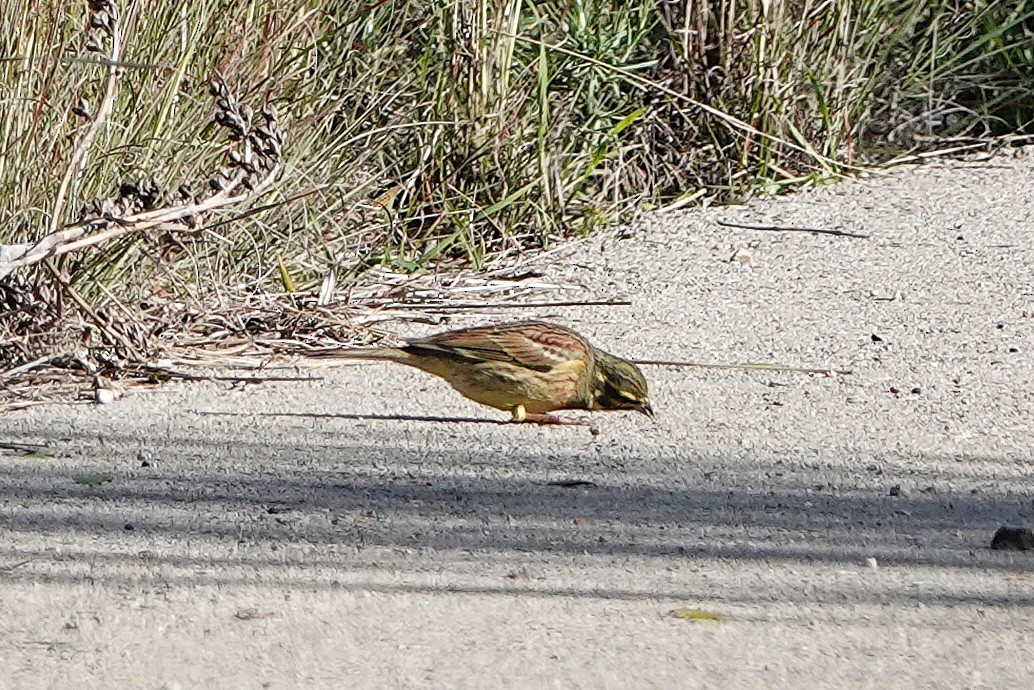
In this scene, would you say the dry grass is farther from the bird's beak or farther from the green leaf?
the green leaf

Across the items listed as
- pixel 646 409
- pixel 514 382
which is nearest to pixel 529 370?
pixel 514 382

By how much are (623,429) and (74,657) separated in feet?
7.98

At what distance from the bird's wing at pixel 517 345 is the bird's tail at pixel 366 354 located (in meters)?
0.06

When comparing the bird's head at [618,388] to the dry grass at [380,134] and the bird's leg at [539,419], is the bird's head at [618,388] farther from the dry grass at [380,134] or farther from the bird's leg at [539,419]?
the dry grass at [380,134]

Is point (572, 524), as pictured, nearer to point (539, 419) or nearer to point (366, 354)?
point (539, 419)

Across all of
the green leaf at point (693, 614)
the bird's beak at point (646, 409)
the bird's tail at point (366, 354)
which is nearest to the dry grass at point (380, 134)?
the bird's tail at point (366, 354)

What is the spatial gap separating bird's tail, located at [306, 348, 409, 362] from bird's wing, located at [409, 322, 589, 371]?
6 centimetres

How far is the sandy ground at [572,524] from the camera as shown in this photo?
3695mm

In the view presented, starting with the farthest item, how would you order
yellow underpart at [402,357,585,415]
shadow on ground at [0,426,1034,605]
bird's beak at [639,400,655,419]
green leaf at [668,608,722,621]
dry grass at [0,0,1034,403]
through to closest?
dry grass at [0,0,1034,403] < bird's beak at [639,400,655,419] < yellow underpart at [402,357,585,415] < shadow on ground at [0,426,1034,605] < green leaf at [668,608,722,621]

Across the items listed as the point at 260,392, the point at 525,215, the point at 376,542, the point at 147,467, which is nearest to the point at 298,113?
the point at 525,215

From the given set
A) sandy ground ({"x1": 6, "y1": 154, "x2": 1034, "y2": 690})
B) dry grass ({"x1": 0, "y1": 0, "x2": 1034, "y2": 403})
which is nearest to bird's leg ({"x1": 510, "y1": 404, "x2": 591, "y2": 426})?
sandy ground ({"x1": 6, "y1": 154, "x2": 1034, "y2": 690})

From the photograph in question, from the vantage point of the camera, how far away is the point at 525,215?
28.2ft

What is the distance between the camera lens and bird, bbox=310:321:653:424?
556 cm

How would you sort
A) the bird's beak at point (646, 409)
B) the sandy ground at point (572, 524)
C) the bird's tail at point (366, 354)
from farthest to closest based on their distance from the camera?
the bird's tail at point (366, 354), the bird's beak at point (646, 409), the sandy ground at point (572, 524)
